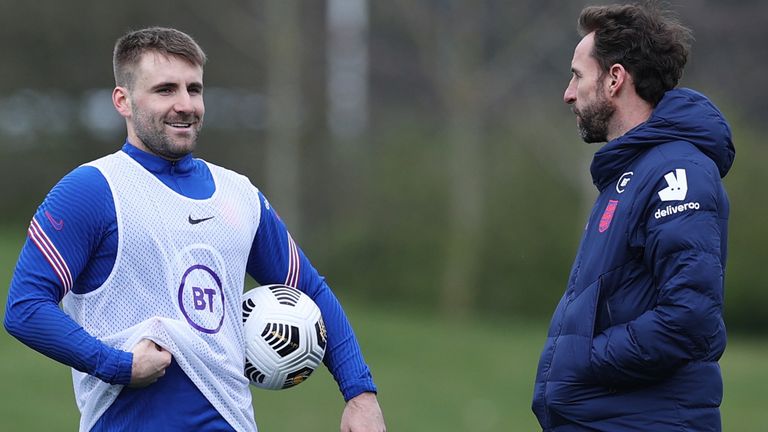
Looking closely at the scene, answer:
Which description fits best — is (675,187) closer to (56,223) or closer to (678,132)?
(678,132)

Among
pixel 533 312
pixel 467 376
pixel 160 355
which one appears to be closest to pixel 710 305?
pixel 160 355

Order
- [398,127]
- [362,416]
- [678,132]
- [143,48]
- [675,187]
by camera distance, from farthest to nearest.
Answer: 1. [398,127]
2. [362,416]
3. [143,48]
4. [678,132]
5. [675,187]

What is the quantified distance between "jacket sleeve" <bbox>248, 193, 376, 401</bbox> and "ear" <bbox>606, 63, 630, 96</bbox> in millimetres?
1432

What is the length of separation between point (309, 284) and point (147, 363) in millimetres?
968

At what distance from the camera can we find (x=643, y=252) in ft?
13.3

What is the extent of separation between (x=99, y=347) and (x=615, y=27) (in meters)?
2.18

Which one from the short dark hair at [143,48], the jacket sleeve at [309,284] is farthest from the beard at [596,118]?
the short dark hair at [143,48]

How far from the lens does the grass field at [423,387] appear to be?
36.6ft

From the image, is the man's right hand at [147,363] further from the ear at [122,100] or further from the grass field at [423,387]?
the grass field at [423,387]

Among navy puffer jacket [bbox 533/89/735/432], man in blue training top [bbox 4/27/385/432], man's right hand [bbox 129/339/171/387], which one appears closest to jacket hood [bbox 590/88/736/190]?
navy puffer jacket [bbox 533/89/735/432]

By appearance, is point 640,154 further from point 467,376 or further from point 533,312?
point 533,312

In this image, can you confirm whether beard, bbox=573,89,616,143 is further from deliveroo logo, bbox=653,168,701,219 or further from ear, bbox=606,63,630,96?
deliveroo logo, bbox=653,168,701,219

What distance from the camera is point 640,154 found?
4.20 meters

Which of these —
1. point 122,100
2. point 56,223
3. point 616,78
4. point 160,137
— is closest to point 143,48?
point 122,100
